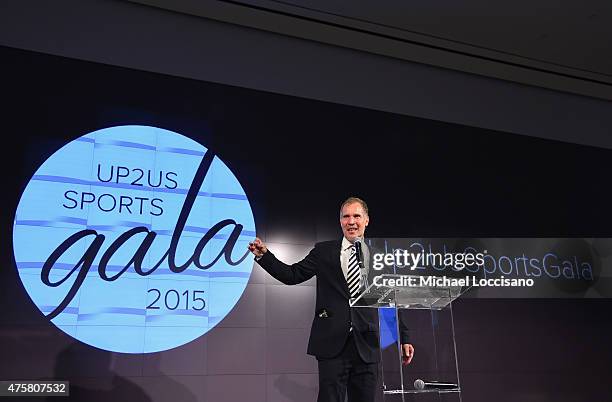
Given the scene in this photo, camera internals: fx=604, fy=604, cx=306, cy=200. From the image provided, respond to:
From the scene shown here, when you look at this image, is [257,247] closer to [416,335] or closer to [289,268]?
[289,268]

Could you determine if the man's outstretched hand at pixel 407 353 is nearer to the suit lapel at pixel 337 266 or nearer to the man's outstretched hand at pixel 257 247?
the suit lapel at pixel 337 266

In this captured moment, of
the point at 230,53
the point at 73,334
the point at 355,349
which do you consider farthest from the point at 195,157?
the point at 355,349

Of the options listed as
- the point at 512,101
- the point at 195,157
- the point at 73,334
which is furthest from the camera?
the point at 512,101

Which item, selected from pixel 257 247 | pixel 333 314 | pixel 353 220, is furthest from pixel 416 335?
pixel 257 247

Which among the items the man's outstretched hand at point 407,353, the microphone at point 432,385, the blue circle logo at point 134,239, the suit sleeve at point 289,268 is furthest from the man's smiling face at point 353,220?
the blue circle logo at point 134,239

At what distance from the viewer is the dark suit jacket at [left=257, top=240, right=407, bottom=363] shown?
2814 millimetres

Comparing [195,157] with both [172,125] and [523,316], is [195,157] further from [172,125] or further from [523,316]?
[523,316]

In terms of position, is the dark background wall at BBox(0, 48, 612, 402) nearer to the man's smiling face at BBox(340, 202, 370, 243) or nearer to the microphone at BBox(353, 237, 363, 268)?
the man's smiling face at BBox(340, 202, 370, 243)

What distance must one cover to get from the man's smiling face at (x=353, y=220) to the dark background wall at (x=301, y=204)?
230cm

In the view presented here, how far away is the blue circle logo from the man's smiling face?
229 centimetres

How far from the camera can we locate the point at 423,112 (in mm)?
6320

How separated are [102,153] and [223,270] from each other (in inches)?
54.5

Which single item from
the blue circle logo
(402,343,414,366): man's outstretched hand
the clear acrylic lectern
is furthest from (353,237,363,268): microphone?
the blue circle logo

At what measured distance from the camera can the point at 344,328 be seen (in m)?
2.83
